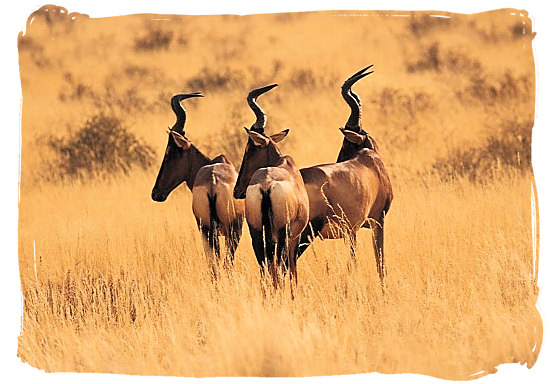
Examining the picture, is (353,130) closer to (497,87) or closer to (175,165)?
(497,87)

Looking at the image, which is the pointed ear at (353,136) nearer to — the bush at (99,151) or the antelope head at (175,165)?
the antelope head at (175,165)

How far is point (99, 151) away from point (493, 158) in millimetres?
3643

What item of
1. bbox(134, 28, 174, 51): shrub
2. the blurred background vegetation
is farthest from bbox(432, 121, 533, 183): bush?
bbox(134, 28, 174, 51): shrub

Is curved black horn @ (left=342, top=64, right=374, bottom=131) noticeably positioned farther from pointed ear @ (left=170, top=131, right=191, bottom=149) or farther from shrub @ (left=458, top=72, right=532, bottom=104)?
pointed ear @ (left=170, top=131, right=191, bottom=149)

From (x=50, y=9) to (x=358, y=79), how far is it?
2647mm

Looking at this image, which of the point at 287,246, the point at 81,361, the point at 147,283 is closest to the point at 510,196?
the point at 287,246

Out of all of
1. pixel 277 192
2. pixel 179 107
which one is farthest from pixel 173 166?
pixel 277 192

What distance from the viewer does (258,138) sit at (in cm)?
746

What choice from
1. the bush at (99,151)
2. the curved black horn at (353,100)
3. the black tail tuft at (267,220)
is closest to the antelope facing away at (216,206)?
the bush at (99,151)

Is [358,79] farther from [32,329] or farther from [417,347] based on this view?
[32,329]

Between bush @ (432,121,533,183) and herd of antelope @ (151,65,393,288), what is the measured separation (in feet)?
3.49

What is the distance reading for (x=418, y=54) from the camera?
338 inches

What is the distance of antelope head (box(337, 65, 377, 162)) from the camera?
807 cm

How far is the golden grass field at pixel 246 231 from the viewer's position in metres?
7.15
